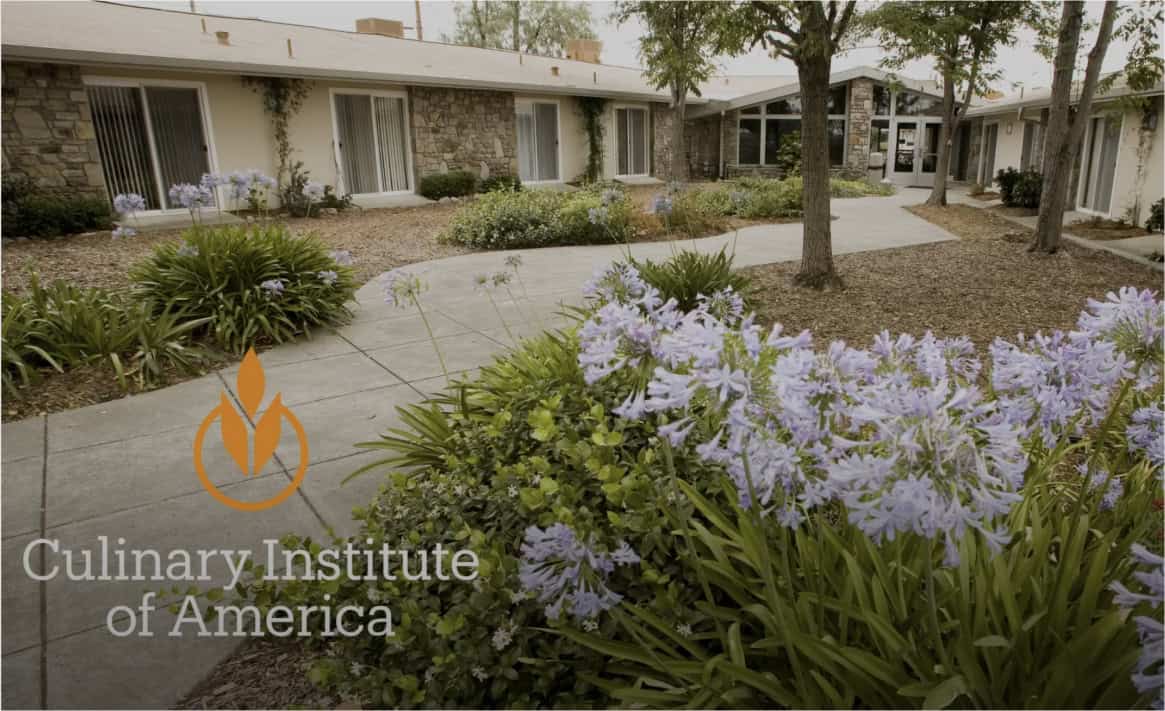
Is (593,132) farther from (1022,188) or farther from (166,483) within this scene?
(166,483)

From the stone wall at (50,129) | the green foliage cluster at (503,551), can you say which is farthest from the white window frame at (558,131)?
the green foliage cluster at (503,551)

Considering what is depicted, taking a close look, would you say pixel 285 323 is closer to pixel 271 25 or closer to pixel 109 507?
pixel 109 507

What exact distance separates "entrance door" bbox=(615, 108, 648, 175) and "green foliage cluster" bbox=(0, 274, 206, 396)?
59.1 feet

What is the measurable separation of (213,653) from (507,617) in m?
1.01

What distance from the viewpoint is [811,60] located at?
22.0 ft

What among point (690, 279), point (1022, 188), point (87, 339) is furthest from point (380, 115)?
point (1022, 188)

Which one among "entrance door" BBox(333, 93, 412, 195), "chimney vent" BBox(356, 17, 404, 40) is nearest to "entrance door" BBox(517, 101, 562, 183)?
"entrance door" BBox(333, 93, 412, 195)

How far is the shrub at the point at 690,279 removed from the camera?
5285 millimetres

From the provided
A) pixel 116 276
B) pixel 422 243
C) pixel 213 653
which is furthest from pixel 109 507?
pixel 422 243

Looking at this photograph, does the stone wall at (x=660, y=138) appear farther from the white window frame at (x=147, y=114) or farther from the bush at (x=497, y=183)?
the white window frame at (x=147, y=114)

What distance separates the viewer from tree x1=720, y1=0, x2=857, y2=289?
6293 mm

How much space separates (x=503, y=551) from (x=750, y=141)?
1017 inches

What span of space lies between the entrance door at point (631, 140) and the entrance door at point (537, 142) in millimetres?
2594

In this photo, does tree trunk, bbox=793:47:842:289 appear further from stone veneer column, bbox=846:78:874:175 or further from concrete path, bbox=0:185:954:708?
stone veneer column, bbox=846:78:874:175
